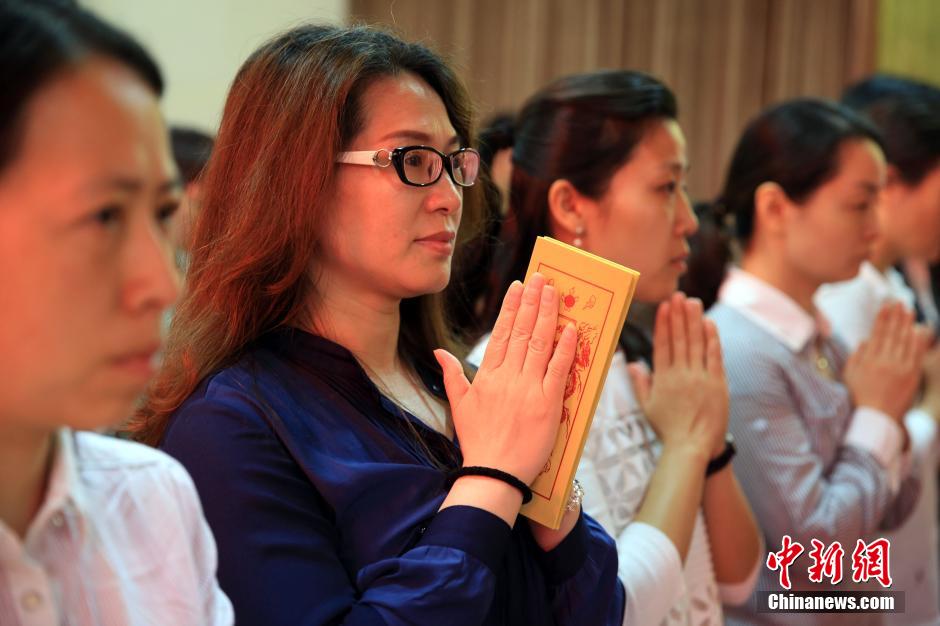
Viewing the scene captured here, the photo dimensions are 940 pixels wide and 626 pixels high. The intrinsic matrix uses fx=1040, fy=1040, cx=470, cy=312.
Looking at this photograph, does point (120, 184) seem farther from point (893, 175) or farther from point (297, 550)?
point (893, 175)

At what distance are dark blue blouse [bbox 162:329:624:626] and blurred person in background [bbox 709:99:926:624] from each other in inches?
A: 35.1

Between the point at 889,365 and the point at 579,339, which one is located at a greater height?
the point at 579,339

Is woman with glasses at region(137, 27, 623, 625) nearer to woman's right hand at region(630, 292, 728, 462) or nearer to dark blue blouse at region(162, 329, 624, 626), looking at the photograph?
dark blue blouse at region(162, 329, 624, 626)

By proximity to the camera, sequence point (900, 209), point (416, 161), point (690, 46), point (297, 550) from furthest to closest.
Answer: point (690, 46) → point (900, 209) → point (416, 161) → point (297, 550)

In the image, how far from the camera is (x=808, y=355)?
8.59 feet

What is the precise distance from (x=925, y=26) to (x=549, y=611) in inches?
212

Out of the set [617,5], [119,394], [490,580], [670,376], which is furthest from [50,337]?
[617,5]

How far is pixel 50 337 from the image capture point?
877mm

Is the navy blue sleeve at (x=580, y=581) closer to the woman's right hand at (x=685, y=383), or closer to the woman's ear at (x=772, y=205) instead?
the woman's right hand at (x=685, y=383)

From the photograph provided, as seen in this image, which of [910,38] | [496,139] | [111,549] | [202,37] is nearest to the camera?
[111,549]

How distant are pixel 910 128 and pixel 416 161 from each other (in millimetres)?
2544

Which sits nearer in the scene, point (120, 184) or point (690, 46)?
point (120, 184)

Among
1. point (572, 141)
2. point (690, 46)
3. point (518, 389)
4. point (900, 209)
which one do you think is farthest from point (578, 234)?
point (690, 46)

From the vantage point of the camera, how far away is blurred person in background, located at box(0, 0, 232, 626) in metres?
0.86
